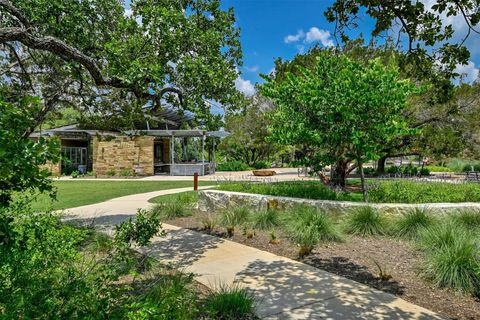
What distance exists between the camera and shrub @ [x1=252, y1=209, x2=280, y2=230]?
7.93 meters

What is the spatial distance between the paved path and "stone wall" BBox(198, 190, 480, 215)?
7.31 ft

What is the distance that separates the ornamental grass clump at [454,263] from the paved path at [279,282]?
88 cm

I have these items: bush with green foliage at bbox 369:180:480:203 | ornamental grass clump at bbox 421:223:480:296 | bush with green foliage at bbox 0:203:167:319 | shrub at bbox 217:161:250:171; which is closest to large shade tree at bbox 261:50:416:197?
bush with green foliage at bbox 369:180:480:203

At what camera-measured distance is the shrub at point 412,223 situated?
689 cm

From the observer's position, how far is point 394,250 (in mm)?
6262

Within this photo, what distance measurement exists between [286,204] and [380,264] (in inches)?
138

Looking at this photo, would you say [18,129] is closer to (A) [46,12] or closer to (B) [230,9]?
(A) [46,12]

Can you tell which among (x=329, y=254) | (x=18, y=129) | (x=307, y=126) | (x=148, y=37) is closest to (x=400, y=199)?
(x=307, y=126)

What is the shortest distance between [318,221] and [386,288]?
2430 mm

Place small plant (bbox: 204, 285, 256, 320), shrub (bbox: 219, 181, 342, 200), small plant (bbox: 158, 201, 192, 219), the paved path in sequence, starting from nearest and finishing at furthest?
small plant (bbox: 204, 285, 256, 320)
the paved path
shrub (bbox: 219, 181, 342, 200)
small plant (bbox: 158, 201, 192, 219)

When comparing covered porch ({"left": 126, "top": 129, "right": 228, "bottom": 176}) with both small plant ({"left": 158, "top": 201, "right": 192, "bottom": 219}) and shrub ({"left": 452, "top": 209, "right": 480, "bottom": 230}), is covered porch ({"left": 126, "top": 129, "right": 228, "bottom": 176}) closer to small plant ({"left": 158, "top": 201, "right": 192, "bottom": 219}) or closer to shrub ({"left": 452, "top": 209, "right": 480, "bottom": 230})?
small plant ({"left": 158, "top": 201, "right": 192, "bottom": 219})

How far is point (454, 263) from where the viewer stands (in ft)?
15.5

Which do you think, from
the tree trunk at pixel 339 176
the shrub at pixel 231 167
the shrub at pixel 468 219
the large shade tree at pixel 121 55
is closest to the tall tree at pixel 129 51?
the large shade tree at pixel 121 55

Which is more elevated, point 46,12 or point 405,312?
point 46,12
